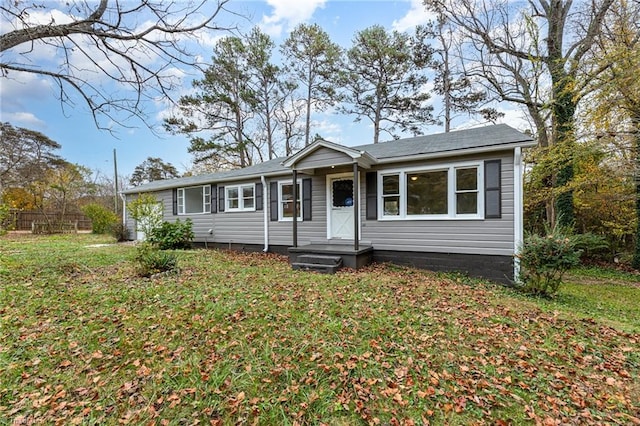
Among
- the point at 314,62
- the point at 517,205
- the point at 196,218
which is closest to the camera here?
the point at 517,205

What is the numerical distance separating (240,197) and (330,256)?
5.03 meters

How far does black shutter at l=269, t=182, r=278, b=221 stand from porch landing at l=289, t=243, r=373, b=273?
221 centimetres

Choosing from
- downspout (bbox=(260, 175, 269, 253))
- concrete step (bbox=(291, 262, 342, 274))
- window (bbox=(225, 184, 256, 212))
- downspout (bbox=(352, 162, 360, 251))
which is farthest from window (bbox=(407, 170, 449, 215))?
window (bbox=(225, 184, 256, 212))

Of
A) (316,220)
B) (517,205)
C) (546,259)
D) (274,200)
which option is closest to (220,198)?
(274,200)

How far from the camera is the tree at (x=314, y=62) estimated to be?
16766 mm

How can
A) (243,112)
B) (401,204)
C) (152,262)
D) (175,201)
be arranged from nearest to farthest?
(152,262)
(401,204)
(175,201)
(243,112)

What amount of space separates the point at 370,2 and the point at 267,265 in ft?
29.2

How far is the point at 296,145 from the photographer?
19797 millimetres

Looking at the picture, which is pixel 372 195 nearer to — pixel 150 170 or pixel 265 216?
pixel 265 216

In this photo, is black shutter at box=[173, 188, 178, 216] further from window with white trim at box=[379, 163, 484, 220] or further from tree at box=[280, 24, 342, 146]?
tree at box=[280, 24, 342, 146]

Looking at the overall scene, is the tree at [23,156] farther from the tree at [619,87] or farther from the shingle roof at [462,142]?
the tree at [619,87]

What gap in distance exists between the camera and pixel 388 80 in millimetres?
16172

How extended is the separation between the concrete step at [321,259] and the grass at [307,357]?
191 centimetres

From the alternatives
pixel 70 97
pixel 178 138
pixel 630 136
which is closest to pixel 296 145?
pixel 178 138
